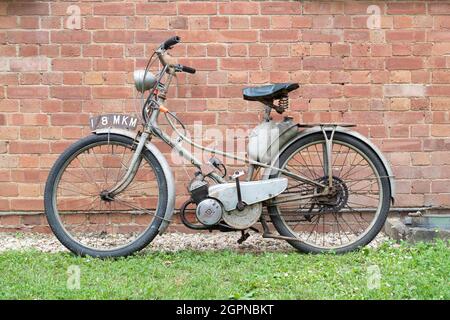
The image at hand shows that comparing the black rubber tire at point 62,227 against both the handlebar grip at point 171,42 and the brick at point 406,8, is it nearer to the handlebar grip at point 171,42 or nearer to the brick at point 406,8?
the handlebar grip at point 171,42

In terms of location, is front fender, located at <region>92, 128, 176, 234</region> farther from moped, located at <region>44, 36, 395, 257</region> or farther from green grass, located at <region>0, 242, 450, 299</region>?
green grass, located at <region>0, 242, 450, 299</region>

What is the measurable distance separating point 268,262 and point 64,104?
220 centimetres

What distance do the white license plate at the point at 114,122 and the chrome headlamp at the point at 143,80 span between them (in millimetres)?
236

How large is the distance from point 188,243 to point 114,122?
3.82 feet

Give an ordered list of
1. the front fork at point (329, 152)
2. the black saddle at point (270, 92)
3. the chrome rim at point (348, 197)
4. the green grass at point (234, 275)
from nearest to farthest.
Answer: the green grass at point (234, 275)
the black saddle at point (270, 92)
the front fork at point (329, 152)
the chrome rim at point (348, 197)

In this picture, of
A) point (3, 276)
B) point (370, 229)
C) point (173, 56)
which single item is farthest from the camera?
point (173, 56)

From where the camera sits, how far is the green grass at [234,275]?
369 centimetres

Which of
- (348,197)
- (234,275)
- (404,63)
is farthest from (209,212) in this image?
(404,63)

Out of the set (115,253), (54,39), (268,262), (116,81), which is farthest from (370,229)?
(54,39)

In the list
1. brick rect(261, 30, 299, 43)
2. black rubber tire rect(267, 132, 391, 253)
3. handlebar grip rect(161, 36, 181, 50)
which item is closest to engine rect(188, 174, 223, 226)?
black rubber tire rect(267, 132, 391, 253)

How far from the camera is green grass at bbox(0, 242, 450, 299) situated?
145 inches

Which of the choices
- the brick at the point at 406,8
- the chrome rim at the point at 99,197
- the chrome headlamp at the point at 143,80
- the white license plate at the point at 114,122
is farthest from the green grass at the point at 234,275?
the brick at the point at 406,8

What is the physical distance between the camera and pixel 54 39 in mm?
5219

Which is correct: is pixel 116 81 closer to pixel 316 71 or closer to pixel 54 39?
pixel 54 39
